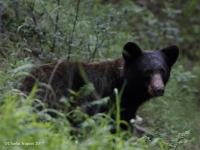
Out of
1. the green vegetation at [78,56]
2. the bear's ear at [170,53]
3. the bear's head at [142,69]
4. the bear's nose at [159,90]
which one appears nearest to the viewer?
the green vegetation at [78,56]

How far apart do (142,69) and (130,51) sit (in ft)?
1.00

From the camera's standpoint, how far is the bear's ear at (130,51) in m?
7.27

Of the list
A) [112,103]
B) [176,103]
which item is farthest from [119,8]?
[112,103]

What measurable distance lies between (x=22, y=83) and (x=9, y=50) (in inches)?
69.2

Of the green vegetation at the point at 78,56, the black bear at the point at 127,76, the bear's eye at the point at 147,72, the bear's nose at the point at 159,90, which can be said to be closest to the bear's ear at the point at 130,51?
the black bear at the point at 127,76

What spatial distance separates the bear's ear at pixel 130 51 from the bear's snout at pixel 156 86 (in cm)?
44

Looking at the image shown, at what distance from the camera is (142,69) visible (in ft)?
23.9

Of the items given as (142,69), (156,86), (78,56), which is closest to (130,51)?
(142,69)

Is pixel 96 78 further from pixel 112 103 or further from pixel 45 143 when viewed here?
pixel 45 143

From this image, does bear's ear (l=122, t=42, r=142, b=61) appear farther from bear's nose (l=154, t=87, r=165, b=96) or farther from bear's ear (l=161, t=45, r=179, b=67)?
bear's nose (l=154, t=87, r=165, b=96)

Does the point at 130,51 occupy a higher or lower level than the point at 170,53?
higher

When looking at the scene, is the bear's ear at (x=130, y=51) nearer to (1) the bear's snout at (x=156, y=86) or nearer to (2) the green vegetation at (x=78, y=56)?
(1) the bear's snout at (x=156, y=86)

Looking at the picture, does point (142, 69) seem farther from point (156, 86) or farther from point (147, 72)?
point (156, 86)

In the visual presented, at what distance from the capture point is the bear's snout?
6941 millimetres
